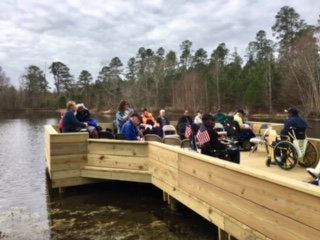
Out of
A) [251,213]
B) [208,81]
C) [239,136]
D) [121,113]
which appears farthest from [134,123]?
[208,81]

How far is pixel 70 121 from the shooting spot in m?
7.59

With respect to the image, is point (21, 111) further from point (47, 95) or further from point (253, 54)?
point (253, 54)

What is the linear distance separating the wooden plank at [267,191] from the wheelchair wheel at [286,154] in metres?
2.21

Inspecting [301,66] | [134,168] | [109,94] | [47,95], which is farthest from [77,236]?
[47,95]

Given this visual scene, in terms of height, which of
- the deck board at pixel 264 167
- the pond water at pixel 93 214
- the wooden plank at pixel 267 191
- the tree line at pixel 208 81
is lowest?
the pond water at pixel 93 214

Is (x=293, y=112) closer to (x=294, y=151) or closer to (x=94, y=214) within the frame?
Result: (x=294, y=151)

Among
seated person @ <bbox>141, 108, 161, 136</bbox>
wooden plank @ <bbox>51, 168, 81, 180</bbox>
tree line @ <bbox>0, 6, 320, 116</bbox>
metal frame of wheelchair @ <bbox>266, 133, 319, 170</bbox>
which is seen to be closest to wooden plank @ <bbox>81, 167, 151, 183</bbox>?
wooden plank @ <bbox>51, 168, 81, 180</bbox>

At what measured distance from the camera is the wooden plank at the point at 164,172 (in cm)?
569

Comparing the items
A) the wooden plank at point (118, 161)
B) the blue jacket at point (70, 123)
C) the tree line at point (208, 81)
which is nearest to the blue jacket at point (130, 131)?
the wooden plank at point (118, 161)

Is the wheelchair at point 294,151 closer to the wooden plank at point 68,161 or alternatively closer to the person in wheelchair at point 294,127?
the person in wheelchair at point 294,127

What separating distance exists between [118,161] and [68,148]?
1151mm

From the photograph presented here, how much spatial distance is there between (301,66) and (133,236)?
37.3 m

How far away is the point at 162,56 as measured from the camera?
199 feet

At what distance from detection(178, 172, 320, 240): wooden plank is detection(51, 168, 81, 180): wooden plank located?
3107 millimetres
